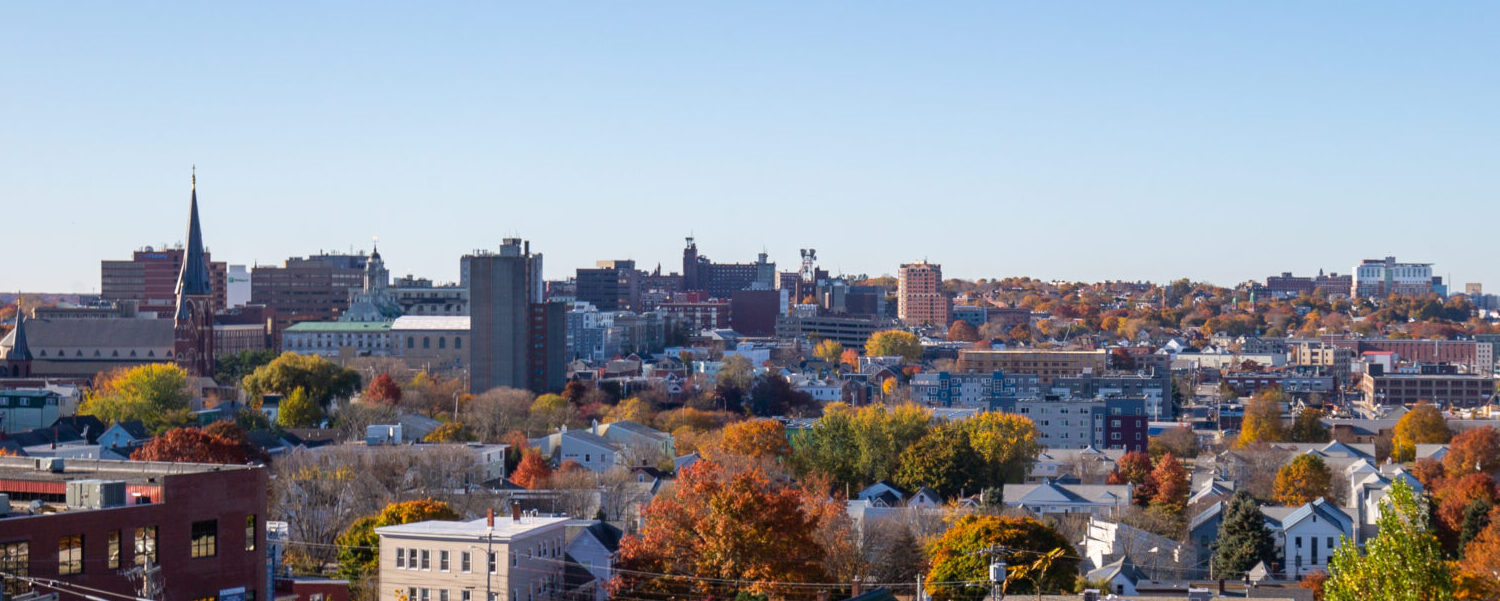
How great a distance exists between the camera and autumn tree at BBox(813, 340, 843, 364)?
470 ft

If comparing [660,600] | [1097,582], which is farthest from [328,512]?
[1097,582]

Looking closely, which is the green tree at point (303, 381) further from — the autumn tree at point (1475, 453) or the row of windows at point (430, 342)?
the autumn tree at point (1475, 453)

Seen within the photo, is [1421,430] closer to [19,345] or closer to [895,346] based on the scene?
[895,346]

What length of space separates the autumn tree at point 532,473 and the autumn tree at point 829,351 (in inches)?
3247

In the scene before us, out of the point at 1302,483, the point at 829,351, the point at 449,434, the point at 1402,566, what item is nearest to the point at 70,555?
the point at 1402,566

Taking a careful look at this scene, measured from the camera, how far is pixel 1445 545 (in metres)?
48.3

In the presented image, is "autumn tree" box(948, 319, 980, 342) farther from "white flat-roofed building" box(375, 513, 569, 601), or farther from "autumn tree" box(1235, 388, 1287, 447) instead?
"white flat-roofed building" box(375, 513, 569, 601)

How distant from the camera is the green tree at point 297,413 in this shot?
72.2 metres

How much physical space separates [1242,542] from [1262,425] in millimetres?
41410

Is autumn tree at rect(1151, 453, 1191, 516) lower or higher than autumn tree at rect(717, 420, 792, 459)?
lower

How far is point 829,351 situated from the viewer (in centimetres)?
14475

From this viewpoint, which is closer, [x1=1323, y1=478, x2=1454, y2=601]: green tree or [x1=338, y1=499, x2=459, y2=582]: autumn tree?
[x1=1323, y1=478, x2=1454, y2=601]: green tree

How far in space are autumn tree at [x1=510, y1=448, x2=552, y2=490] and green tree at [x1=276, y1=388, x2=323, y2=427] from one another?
15.1m

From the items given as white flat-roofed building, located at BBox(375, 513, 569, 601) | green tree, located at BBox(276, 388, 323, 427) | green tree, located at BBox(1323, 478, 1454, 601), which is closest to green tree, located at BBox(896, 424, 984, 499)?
white flat-roofed building, located at BBox(375, 513, 569, 601)
